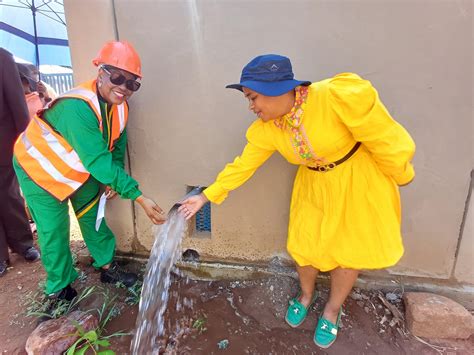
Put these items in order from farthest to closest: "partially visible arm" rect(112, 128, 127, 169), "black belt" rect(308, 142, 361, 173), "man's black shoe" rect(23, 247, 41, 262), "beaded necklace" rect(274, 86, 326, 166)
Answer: "man's black shoe" rect(23, 247, 41, 262)
"partially visible arm" rect(112, 128, 127, 169)
"black belt" rect(308, 142, 361, 173)
"beaded necklace" rect(274, 86, 326, 166)

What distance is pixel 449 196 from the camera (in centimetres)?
229

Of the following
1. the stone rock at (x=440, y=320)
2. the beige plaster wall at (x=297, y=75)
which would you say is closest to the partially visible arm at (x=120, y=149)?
the beige plaster wall at (x=297, y=75)

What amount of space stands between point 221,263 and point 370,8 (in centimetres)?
207

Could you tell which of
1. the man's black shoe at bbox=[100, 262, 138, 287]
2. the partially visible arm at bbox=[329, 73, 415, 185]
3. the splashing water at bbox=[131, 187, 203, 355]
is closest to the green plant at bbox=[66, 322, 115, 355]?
the splashing water at bbox=[131, 187, 203, 355]

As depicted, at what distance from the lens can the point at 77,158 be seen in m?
2.24

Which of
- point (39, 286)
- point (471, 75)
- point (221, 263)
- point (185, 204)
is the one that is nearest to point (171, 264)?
point (221, 263)

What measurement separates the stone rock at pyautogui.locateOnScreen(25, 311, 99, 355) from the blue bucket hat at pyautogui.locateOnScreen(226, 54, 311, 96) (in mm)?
1810

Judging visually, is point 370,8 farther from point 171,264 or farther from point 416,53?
point 171,264

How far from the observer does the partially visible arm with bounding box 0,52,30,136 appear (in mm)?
2754

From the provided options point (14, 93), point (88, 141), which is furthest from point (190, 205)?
point (14, 93)

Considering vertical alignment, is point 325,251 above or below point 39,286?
above

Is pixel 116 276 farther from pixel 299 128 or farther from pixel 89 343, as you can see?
pixel 299 128

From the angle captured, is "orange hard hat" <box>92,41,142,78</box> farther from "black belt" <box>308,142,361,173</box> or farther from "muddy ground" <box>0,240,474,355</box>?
"muddy ground" <box>0,240,474,355</box>

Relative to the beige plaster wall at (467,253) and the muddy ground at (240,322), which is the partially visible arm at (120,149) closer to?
the muddy ground at (240,322)
